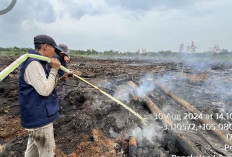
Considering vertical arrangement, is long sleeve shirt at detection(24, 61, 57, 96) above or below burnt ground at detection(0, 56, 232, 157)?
above

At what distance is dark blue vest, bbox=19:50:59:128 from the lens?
191cm

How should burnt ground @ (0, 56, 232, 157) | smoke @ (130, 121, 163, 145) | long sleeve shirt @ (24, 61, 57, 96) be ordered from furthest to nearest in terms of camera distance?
smoke @ (130, 121, 163, 145) → burnt ground @ (0, 56, 232, 157) → long sleeve shirt @ (24, 61, 57, 96)

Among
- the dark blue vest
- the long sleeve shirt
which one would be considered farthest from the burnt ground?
the long sleeve shirt

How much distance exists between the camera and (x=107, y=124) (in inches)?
159

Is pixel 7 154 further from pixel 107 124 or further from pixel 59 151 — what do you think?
pixel 107 124

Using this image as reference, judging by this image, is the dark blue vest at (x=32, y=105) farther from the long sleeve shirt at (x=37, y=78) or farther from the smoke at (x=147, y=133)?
the smoke at (x=147, y=133)

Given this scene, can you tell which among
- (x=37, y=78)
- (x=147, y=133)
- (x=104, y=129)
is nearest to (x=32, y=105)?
(x=37, y=78)

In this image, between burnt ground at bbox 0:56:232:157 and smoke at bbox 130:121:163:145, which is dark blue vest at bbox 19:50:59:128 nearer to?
burnt ground at bbox 0:56:232:157

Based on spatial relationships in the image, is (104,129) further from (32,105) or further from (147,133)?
(32,105)

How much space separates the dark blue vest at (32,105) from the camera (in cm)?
191

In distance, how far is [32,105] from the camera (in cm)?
195

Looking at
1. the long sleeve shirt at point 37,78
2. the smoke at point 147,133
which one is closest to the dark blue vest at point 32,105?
the long sleeve shirt at point 37,78

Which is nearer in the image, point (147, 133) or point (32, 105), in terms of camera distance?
point (32, 105)

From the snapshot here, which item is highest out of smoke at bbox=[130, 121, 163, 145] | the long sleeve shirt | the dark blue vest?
the long sleeve shirt
